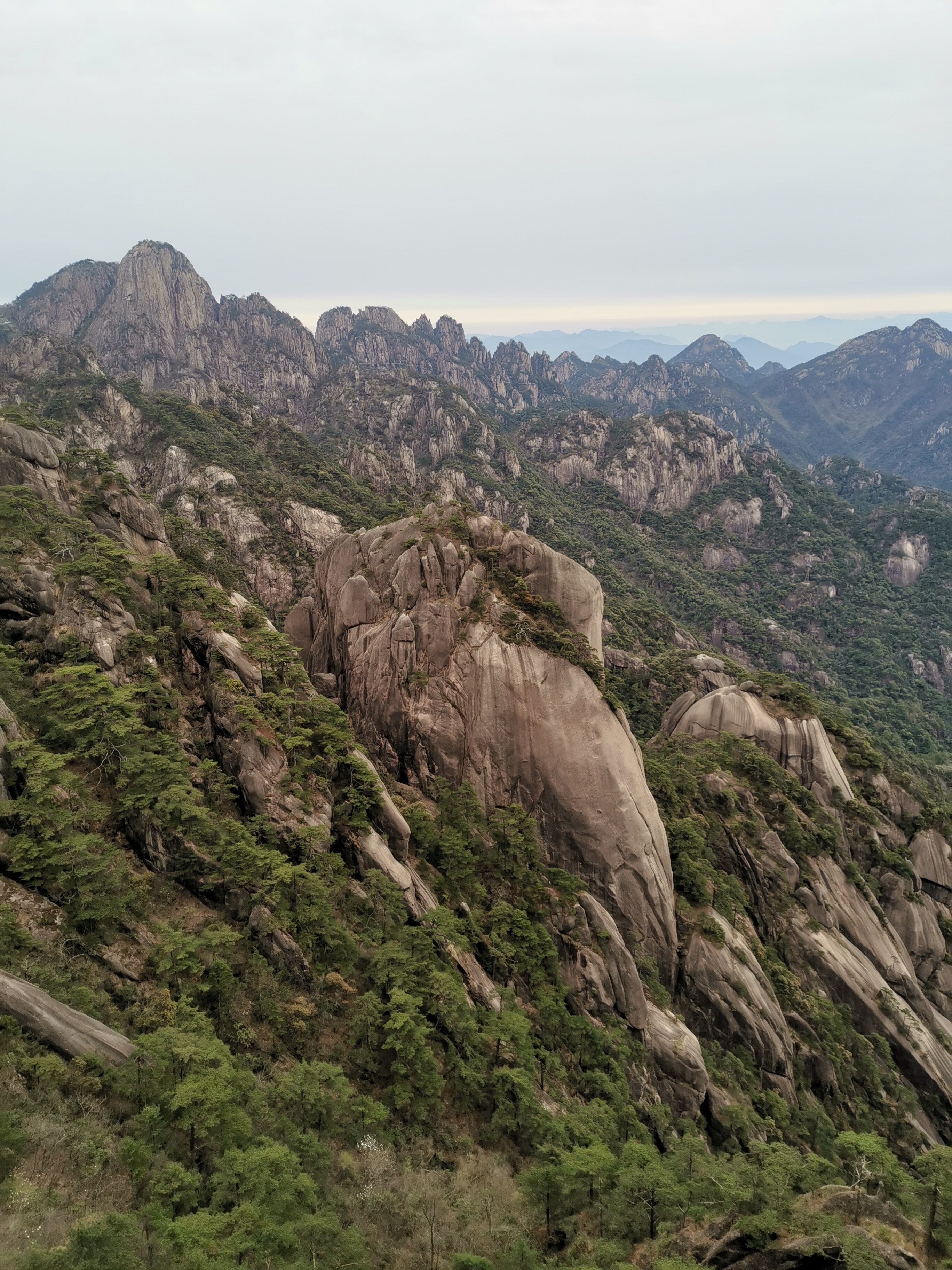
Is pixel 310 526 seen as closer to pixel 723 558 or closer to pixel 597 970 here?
pixel 597 970

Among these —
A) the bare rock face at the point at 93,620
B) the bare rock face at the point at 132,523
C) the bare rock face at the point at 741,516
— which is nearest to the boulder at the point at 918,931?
the bare rock face at the point at 93,620

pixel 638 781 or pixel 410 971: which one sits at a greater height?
pixel 638 781

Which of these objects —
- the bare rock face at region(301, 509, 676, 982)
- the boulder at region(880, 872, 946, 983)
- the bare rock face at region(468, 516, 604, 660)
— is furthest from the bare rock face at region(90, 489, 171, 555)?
the boulder at region(880, 872, 946, 983)

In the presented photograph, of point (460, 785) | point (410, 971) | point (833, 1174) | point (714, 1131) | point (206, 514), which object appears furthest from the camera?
point (206, 514)

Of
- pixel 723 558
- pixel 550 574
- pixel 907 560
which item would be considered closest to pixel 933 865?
pixel 550 574

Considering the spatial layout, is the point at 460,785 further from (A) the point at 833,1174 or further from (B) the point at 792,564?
A: (B) the point at 792,564

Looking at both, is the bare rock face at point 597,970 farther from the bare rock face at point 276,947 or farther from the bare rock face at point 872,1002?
the bare rock face at point 872,1002

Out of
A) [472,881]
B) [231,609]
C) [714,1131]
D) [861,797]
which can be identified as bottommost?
[714,1131]

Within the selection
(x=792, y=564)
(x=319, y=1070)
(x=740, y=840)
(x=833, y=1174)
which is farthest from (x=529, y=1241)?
(x=792, y=564)
